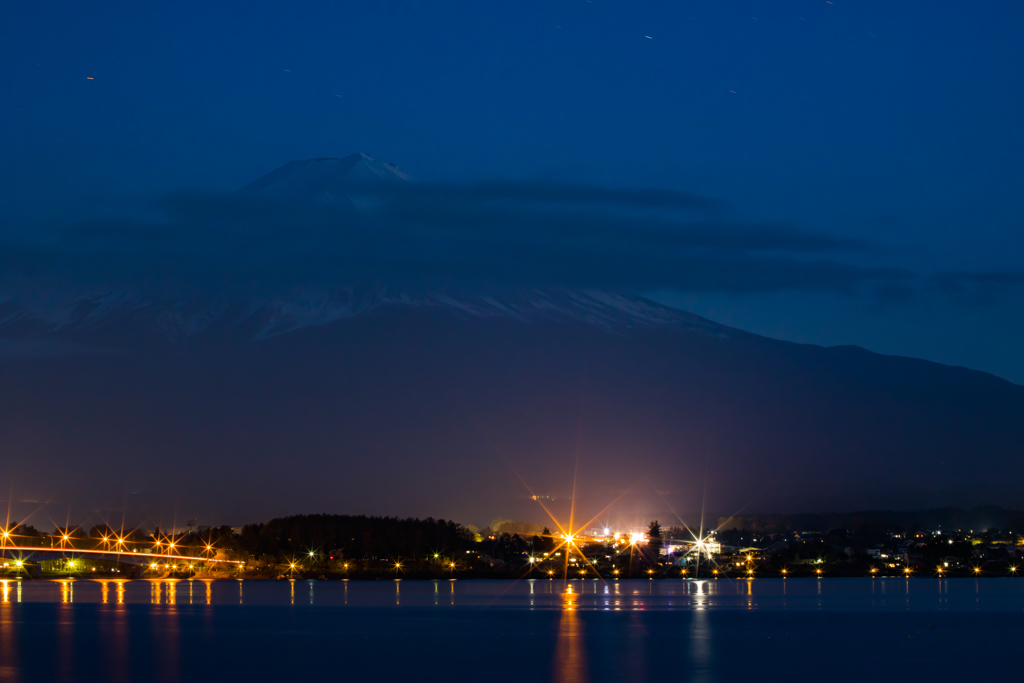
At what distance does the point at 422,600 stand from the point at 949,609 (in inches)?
1483

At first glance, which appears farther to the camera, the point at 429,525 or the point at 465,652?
the point at 429,525

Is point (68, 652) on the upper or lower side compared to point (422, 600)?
upper

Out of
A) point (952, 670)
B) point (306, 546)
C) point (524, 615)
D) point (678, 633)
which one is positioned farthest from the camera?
point (306, 546)

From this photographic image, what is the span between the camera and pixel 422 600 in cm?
9200

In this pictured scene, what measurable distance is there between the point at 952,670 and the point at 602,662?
10.6 metres

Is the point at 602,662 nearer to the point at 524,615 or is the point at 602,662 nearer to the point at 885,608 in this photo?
the point at 524,615

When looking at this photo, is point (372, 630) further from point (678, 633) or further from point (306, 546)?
point (306, 546)

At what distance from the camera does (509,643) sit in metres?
46.3

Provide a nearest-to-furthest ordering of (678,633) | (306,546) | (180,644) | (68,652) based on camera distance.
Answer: (68,652), (180,644), (678,633), (306,546)

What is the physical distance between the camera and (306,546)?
618 ft

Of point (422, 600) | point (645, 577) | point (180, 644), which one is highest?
point (180, 644)

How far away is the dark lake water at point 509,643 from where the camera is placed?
35.7 m

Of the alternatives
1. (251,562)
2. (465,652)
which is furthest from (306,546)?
(465,652)

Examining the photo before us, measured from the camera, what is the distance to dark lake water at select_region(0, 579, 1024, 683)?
35.7 meters
